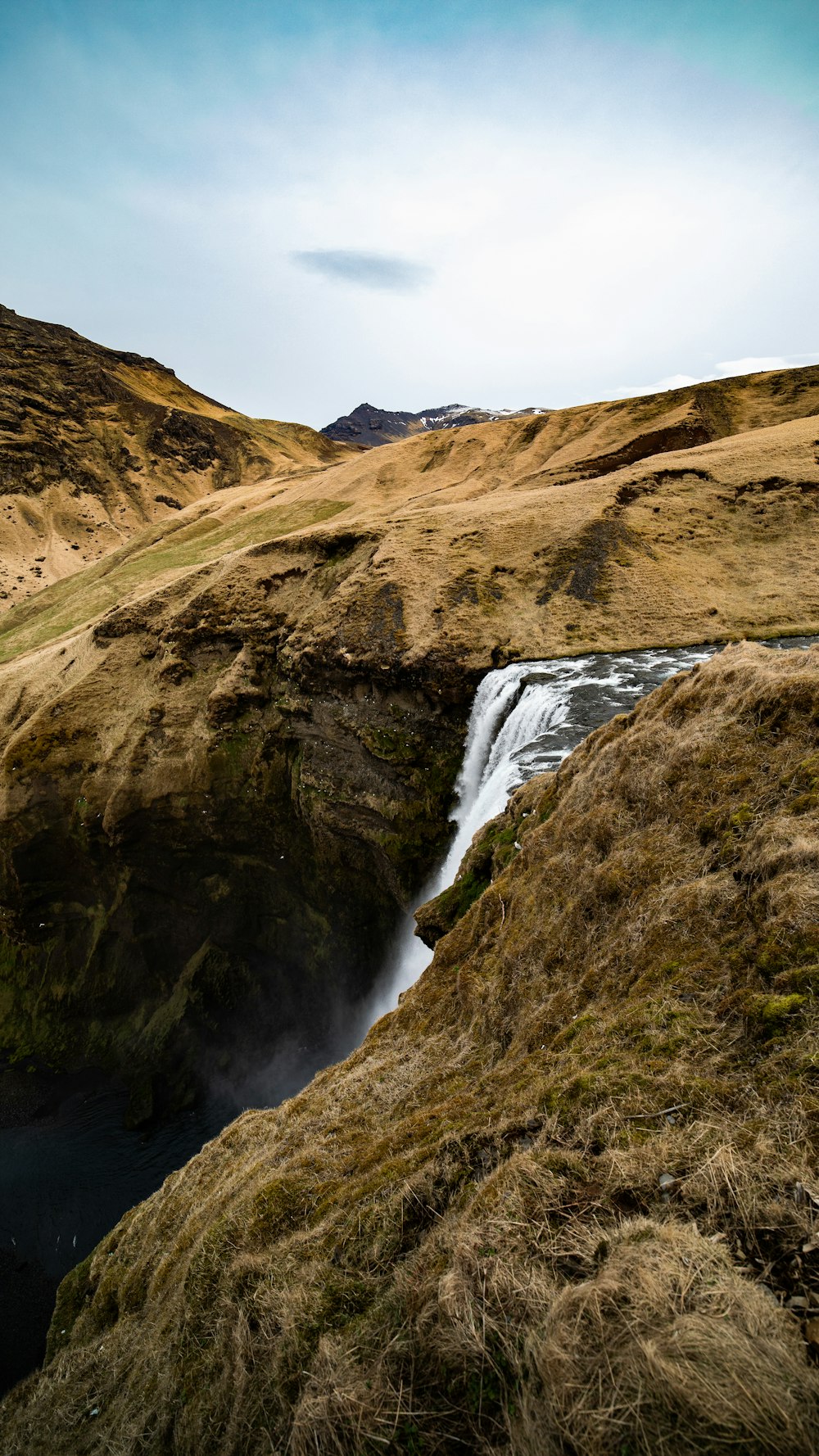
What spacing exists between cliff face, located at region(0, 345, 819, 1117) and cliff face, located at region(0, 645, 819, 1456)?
15.9 metres

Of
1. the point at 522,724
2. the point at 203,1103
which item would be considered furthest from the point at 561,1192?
the point at 203,1103

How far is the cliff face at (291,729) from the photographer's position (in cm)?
2645

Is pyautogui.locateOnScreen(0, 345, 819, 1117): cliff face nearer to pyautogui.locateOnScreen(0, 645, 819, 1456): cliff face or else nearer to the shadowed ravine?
the shadowed ravine

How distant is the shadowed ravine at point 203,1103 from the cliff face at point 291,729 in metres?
1.45

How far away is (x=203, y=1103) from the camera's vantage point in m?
26.7

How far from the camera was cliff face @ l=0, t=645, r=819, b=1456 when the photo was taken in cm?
273

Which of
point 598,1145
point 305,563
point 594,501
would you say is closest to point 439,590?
point 305,563

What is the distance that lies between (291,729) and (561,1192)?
2610 centimetres

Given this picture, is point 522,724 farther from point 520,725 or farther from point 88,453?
point 88,453

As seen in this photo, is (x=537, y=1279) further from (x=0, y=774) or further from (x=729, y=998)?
(x=0, y=774)

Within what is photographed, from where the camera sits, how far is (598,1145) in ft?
13.3

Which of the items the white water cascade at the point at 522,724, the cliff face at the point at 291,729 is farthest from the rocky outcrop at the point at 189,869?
the white water cascade at the point at 522,724

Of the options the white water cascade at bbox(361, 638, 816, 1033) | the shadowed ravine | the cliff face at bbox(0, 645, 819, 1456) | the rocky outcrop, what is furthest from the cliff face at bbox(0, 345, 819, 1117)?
the cliff face at bbox(0, 645, 819, 1456)

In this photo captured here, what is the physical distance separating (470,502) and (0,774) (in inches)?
1260
